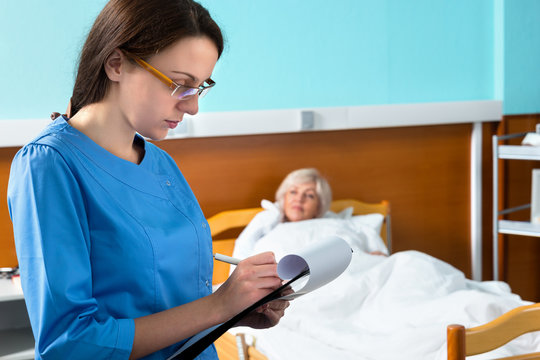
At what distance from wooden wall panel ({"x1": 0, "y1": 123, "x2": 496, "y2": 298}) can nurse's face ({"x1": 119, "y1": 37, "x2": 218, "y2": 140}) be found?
1823 millimetres

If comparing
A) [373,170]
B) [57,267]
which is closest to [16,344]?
[57,267]

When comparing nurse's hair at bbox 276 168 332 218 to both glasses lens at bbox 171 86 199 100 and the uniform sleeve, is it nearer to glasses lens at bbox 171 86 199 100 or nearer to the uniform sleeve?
glasses lens at bbox 171 86 199 100

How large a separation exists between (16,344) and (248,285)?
1.68m

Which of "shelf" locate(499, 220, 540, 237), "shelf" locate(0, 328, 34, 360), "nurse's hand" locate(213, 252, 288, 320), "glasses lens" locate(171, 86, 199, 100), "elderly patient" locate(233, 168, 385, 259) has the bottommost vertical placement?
"shelf" locate(0, 328, 34, 360)

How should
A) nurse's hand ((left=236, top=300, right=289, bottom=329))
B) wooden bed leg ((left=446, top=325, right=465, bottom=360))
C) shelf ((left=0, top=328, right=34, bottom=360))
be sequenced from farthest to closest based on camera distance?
shelf ((left=0, top=328, right=34, bottom=360)), wooden bed leg ((left=446, top=325, right=465, bottom=360)), nurse's hand ((left=236, top=300, right=289, bottom=329))

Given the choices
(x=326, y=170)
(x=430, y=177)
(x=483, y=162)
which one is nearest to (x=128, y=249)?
(x=326, y=170)

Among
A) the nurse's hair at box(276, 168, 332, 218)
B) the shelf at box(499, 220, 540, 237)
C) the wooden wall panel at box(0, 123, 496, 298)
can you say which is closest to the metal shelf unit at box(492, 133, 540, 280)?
the shelf at box(499, 220, 540, 237)

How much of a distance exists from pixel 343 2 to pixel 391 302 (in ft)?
5.16

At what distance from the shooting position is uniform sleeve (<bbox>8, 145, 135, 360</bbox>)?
0.77 metres

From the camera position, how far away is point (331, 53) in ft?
10.0

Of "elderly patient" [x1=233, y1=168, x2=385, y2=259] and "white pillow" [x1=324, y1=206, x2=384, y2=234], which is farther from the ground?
"elderly patient" [x1=233, y1=168, x2=385, y2=259]

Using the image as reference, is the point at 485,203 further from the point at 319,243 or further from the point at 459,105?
the point at 319,243

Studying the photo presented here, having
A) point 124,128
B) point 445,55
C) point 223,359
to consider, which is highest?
point 445,55

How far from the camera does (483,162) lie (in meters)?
3.46
